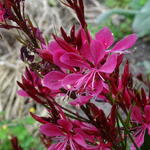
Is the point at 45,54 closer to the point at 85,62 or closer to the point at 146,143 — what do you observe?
the point at 85,62

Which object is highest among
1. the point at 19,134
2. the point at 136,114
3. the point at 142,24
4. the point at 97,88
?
the point at 97,88

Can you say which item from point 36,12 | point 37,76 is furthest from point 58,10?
point 37,76

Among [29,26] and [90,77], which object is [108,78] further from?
[29,26]

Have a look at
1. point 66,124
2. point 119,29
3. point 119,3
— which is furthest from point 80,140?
point 119,3

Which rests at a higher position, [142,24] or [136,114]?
[136,114]

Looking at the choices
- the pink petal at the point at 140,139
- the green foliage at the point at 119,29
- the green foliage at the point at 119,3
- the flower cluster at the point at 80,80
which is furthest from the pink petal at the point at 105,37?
the green foliage at the point at 119,3

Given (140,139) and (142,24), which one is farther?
(142,24)
